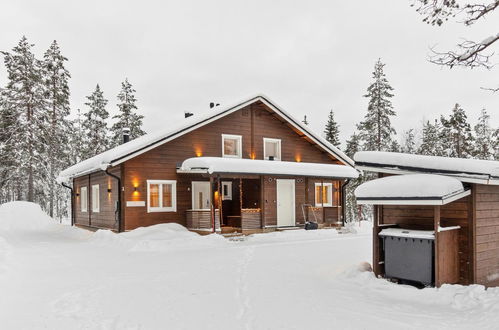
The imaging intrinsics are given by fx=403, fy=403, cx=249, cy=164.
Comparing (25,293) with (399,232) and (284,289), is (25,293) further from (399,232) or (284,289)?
(399,232)

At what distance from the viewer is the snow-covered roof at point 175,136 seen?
54.5ft

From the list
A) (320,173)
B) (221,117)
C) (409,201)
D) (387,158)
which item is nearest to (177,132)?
(221,117)

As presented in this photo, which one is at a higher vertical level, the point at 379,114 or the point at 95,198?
the point at 379,114

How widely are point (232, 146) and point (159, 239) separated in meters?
6.95

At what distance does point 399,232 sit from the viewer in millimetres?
8234

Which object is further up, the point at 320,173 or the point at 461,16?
the point at 461,16

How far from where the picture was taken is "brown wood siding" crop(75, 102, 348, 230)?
1750cm

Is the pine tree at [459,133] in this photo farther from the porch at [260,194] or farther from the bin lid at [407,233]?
the bin lid at [407,233]

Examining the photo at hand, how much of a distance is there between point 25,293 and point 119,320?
2.91 metres

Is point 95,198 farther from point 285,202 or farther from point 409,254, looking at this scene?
point 409,254

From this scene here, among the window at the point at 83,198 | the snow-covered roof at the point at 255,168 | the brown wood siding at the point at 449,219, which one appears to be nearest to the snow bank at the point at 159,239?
the snow-covered roof at the point at 255,168

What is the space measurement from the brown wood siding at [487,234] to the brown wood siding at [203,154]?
1100cm

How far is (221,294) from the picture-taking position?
7398 millimetres

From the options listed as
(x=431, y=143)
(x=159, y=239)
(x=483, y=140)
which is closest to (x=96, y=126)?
(x=159, y=239)
